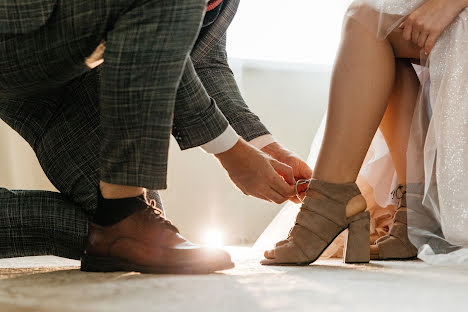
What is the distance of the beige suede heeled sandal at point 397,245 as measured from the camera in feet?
3.88

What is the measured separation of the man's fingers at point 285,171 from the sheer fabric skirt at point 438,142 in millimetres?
231

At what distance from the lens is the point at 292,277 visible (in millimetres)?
839

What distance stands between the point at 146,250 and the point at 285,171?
41 cm

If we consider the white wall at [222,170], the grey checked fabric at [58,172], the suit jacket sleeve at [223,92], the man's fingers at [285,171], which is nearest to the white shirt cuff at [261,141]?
the suit jacket sleeve at [223,92]

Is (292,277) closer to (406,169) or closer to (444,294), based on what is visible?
(444,294)

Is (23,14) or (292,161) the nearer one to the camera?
(23,14)

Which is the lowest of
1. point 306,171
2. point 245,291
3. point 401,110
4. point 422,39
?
point 245,291

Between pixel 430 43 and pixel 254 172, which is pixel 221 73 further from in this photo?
pixel 430 43

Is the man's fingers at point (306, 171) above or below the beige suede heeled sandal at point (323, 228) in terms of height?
above

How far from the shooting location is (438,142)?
108cm

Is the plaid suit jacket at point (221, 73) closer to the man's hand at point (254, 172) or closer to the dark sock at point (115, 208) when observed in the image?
the man's hand at point (254, 172)

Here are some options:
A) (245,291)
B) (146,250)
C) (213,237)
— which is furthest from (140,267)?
(213,237)

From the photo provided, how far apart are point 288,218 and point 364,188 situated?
28 cm

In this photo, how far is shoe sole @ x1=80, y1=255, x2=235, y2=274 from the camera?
87cm
